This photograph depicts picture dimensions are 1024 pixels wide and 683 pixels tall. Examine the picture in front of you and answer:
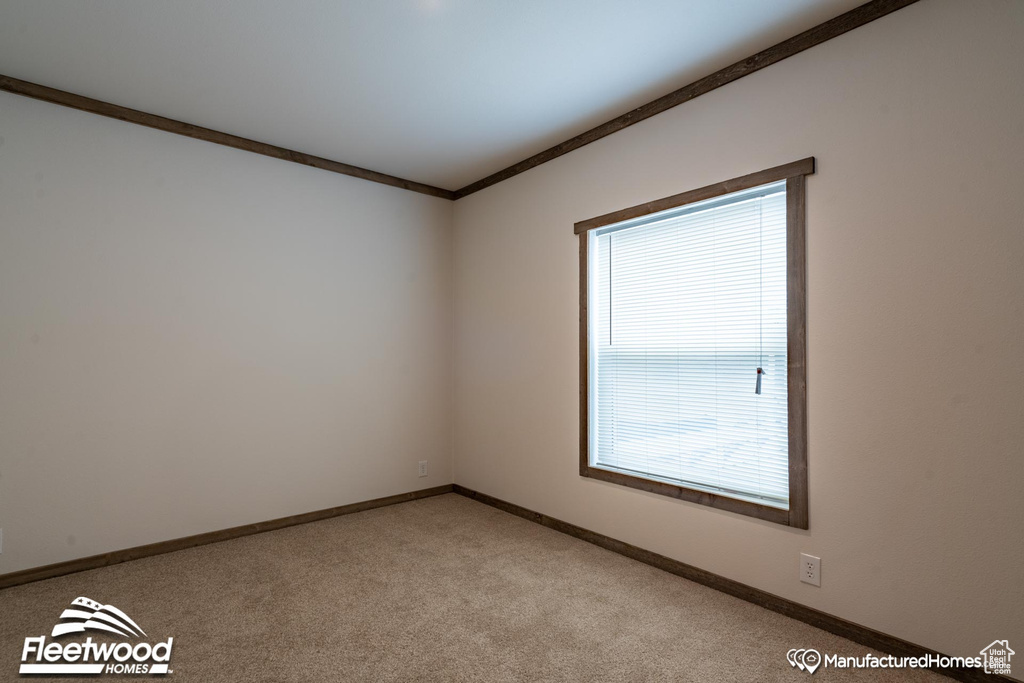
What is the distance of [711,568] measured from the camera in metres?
2.87

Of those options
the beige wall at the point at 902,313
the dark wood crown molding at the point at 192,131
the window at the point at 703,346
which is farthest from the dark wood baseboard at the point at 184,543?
the dark wood crown molding at the point at 192,131

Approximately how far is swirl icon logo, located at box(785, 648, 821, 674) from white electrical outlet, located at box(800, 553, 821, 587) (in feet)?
1.03

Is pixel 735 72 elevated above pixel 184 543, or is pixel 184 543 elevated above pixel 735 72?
pixel 735 72

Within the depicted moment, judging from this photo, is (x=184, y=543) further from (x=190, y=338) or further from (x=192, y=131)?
(x=192, y=131)

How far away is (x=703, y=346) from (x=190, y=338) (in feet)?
10.4

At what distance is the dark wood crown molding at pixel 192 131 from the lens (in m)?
3.00

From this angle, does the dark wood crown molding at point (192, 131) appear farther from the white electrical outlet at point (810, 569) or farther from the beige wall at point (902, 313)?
the white electrical outlet at point (810, 569)

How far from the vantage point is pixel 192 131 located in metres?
3.52

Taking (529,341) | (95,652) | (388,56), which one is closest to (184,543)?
(95,652)

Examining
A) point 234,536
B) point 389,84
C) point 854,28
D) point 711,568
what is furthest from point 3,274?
point 854,28

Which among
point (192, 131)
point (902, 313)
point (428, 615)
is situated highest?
point (192, 131)

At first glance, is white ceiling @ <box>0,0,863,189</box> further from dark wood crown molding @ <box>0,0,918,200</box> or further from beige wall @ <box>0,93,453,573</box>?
beige wall @ <box>0,93,453,573</box>

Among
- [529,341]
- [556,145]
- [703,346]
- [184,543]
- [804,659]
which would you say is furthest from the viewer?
[529,341]

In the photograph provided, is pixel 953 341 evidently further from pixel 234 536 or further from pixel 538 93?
pixel 234 536
